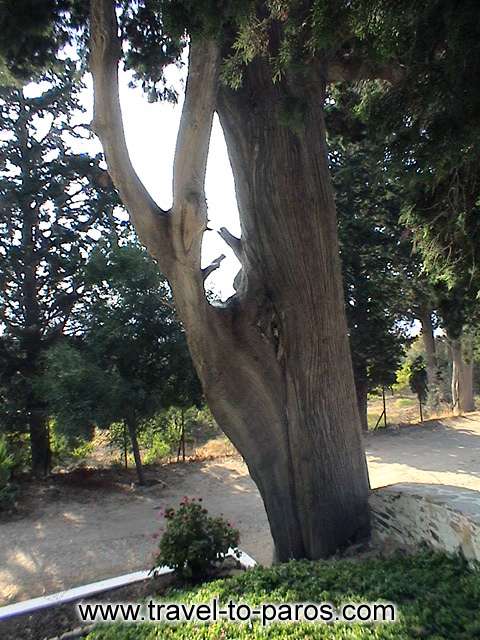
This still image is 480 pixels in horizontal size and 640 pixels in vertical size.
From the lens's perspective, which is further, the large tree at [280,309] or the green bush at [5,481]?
the green bush at [5,481]

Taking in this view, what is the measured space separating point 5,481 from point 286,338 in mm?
6898

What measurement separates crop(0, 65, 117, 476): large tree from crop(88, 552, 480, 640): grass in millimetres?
7677

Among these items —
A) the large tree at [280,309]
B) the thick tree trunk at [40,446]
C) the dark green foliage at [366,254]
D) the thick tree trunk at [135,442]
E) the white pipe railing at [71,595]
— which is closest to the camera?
the white pipe railing at [71,595]

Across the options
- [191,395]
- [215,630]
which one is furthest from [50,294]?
[215,630]

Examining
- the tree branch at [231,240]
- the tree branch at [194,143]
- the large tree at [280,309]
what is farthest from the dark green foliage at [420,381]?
the tree branch at [194,143]

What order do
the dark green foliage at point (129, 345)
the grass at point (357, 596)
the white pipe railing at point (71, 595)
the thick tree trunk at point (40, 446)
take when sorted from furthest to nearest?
1. the thick tree trunk at point (40, 446)
2. the dark green foliage at point (129, 345)
3. the white pipe railing at point (71, 595)
4. the grass at point (357, 596)

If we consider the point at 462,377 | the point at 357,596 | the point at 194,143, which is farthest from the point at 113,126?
the point at 462,377

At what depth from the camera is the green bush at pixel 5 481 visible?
817 cm

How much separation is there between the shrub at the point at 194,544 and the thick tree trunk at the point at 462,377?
14278 mm

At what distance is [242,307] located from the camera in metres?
4.64

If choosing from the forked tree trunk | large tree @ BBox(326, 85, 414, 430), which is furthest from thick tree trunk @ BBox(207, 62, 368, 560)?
large tree @ BBox(326, 85, 414, 430)

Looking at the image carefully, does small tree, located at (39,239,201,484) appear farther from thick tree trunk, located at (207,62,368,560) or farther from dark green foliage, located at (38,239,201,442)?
thick tree trunk, located at (207,62,368,560)

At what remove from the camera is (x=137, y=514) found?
8219 mm

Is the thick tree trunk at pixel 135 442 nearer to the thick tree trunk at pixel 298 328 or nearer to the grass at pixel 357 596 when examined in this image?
the thick tree trunk at pixel 298 328
